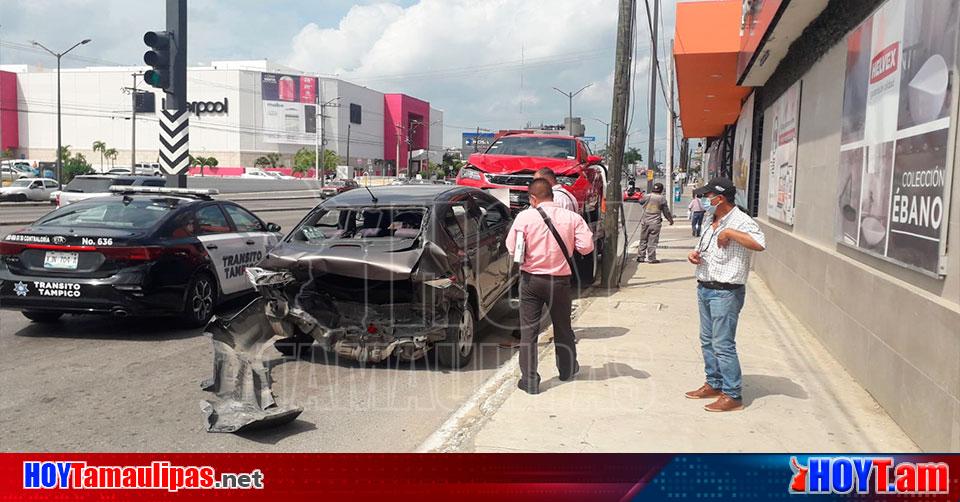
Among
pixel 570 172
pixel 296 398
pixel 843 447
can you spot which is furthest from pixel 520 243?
pixel 570 172

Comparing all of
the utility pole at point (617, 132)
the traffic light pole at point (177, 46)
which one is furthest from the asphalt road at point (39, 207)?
the utility pole at point (617, 132)

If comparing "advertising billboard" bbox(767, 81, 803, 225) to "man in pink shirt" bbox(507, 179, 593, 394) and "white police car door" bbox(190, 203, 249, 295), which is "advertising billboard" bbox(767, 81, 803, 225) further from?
"white police car door" bbox(190, 203, 249, 295)

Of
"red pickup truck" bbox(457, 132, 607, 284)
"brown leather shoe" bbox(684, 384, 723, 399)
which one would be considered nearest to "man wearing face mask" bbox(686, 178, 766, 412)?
"brown leather shoe" bbox(684, 384, 723, 399)

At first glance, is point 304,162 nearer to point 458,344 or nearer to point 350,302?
point 350,302

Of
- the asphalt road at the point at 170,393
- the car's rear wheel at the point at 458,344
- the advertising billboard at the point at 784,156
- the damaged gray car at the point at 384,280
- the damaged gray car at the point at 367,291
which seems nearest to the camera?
the asphalt road at the point at 170,393

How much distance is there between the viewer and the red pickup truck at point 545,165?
11.6m

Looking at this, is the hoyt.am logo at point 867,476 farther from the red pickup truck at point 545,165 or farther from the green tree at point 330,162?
the green tree at point 330,162

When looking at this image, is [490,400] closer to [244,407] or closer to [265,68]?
[244,407]

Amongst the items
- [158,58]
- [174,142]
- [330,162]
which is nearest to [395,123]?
[330,162]

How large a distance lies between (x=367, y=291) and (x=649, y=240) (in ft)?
33.3

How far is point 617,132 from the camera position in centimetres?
1144

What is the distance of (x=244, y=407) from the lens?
5.18m

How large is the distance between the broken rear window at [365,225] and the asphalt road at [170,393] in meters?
1.21

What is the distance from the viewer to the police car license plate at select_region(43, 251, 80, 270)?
727 centimetres
